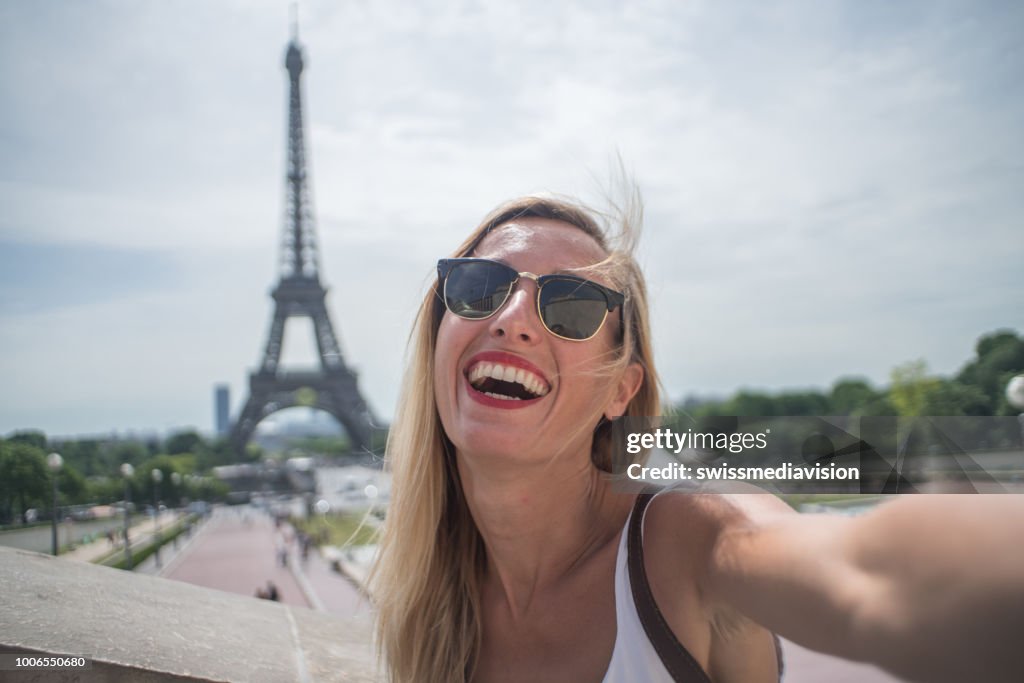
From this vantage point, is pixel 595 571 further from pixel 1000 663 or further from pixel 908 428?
pixel 1000 663

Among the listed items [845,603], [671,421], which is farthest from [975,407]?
[845,603]

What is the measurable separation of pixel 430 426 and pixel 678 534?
0.98 metres

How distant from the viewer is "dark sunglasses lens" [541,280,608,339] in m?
1.78

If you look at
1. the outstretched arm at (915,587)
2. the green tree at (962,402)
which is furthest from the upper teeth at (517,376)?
the green tree at (962,402)

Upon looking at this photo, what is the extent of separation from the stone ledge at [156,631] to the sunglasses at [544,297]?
1086mm

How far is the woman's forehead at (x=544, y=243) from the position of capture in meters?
1.91

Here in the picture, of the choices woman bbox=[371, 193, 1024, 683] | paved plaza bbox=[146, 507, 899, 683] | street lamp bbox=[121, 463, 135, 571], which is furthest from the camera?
paved plaza bbox=[146, 507, 899, 683]

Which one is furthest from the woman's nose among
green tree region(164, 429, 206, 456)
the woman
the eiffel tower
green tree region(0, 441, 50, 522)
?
the eiffel tower

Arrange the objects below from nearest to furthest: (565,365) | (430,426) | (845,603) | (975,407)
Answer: (845,603) → (565,365) → (430,426) → (975,407)

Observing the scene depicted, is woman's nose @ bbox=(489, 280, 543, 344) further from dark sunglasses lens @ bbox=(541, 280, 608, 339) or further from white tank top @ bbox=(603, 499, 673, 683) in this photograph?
white tank top @ bbox=(603, 499, 673, 683)

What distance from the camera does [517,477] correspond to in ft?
6.00

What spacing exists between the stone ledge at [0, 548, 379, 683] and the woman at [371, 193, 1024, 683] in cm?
35

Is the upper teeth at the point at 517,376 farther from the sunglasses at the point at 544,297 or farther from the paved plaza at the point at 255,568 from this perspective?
the paved plaza at the point at 255,568

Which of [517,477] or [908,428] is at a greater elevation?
[908,428]
